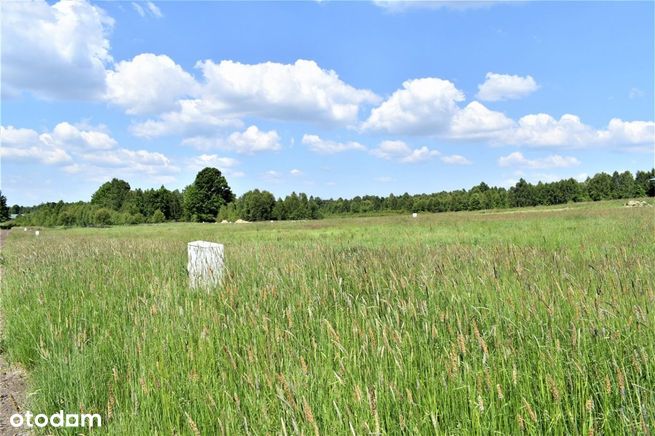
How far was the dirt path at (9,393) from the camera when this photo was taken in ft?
10.5

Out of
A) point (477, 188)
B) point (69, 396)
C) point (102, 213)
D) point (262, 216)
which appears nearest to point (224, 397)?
point (69, 396)

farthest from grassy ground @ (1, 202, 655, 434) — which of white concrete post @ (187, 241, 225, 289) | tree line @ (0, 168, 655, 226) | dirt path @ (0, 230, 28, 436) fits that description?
tree line @ (0, 168, 655, 226)

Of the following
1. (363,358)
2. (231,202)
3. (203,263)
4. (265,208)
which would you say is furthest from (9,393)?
(231,202)

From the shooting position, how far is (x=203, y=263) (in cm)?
568

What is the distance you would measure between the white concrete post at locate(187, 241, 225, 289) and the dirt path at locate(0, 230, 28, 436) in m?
1.98

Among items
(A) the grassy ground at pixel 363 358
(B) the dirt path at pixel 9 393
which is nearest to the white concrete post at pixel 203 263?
(A) the grassy ground at pixel 363 358

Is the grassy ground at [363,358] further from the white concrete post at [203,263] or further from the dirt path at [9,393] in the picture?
the white concrete post at [203,263]

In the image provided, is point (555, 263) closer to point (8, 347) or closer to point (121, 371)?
point (121, 371)

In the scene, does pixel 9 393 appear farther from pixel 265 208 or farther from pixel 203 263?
pixel 265 208

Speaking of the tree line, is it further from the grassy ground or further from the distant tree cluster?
the grassy ground

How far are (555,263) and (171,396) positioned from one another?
4804 mm

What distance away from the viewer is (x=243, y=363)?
2.93 metres

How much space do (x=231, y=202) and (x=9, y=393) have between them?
87567 millimetres

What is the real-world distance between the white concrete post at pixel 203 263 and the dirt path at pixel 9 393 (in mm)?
1978
